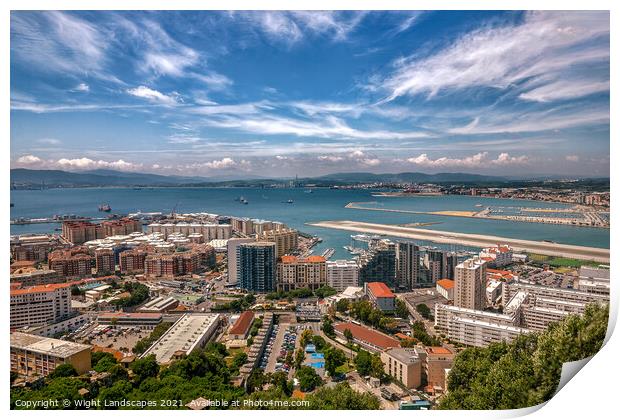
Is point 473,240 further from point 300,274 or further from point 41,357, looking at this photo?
point 41,357

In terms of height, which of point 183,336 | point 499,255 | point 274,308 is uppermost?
point 499,255

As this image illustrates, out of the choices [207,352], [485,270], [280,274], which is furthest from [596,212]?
[207,352]

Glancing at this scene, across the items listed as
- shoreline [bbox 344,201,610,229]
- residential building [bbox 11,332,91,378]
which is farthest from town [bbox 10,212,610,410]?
shoreline [bbox 344,201,610,229]

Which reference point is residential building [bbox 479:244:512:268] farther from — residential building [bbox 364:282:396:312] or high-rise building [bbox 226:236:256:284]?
high-rise building [bbox 226:236:256:284]

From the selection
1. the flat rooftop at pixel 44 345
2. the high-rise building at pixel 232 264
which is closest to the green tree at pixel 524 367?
the flat rooftop at pixel 44 345

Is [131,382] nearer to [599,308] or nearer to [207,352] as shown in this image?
[207,352]

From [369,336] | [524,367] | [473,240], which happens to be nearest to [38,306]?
[369,336]
